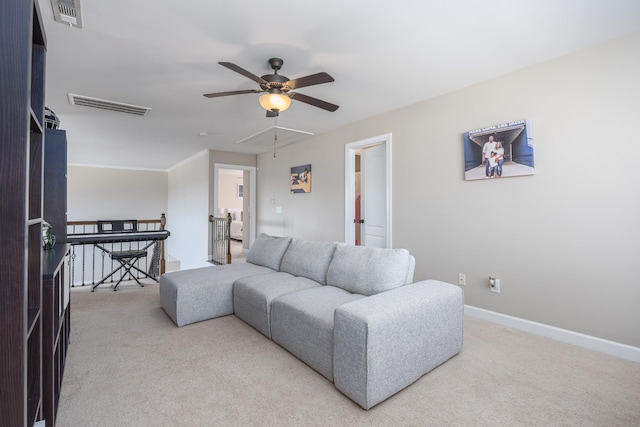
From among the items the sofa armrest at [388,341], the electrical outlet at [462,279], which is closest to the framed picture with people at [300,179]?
the electrical outlet at [462,279]

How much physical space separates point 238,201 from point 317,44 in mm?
9231

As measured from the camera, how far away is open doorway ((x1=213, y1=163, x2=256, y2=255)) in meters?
6.79

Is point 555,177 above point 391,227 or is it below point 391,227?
above

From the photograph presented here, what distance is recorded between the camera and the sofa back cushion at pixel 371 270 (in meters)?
2.33

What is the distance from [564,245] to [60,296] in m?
3.80

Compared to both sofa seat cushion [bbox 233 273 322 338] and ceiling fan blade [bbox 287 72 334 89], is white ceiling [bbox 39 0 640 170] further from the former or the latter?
sofa seat cushion [bbox 233 273 322 338]

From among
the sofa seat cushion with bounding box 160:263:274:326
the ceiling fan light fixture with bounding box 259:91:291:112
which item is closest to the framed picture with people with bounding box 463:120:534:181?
the ceiling fan light fixture with bounding box 259:91:291:112

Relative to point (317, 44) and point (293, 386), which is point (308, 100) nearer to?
point (317, 44)

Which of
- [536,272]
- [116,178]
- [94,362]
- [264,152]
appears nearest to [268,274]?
[94,362]

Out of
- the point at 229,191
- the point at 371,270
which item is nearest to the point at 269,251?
the point at 371,270

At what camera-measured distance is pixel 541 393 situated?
5.93ft

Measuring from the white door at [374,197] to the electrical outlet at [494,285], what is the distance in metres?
1.37

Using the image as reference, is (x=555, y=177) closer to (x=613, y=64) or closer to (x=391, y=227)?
(x=613, y=64)

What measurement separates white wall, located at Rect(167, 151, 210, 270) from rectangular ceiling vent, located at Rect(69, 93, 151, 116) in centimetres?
228
